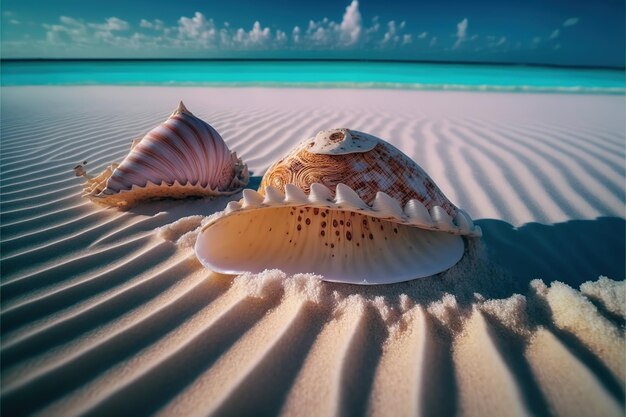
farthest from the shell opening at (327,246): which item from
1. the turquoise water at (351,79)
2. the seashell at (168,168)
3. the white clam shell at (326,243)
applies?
the turquoise water at (351,79)

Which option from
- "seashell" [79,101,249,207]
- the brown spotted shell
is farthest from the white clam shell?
"seashell" [79,101,249,207]

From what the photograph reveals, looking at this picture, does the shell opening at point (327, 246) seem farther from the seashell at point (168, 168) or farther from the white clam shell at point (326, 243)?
the seashell at point (168, 168)

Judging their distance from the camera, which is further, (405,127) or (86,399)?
(405,127)

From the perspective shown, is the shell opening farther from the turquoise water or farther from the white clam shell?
the turquoise water

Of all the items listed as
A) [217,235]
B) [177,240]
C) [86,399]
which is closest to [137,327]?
[86,399]

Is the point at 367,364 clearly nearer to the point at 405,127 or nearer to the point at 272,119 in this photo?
the point at 405,127

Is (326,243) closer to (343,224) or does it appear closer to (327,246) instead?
(327,246)
